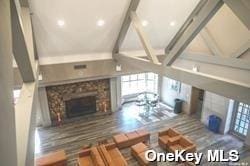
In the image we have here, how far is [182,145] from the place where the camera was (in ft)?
23.4

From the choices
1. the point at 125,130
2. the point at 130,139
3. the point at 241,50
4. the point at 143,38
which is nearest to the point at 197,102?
the point at 241,50

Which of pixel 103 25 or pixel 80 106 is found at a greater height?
pixel 103 25

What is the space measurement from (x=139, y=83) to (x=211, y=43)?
5724 millimetres

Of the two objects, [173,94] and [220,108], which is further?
[173,94]

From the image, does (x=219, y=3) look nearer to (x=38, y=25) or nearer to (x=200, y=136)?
(x=38, y=25)

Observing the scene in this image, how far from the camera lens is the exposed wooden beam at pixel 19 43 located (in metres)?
2.37

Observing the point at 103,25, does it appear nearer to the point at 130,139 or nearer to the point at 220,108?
the point at 130,139

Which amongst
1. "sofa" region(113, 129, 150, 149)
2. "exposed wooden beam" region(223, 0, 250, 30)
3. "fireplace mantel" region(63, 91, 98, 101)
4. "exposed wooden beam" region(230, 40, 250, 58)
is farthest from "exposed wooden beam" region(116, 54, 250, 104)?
"fireplace mantel" region(63, 91, 98, 101)

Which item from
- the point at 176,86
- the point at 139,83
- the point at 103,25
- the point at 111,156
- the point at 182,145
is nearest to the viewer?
the point at 111,156

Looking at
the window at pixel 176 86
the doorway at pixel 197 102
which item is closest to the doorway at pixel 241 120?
the doorway at pixel 197 102

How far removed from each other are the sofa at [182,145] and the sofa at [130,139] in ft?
3.54

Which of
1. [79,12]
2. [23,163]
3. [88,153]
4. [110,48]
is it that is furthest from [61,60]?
[23,163]

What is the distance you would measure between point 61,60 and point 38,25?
243 centimetres

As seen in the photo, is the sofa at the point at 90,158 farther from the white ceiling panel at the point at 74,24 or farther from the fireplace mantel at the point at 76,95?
the white ceiling panel at the point at 74,24
